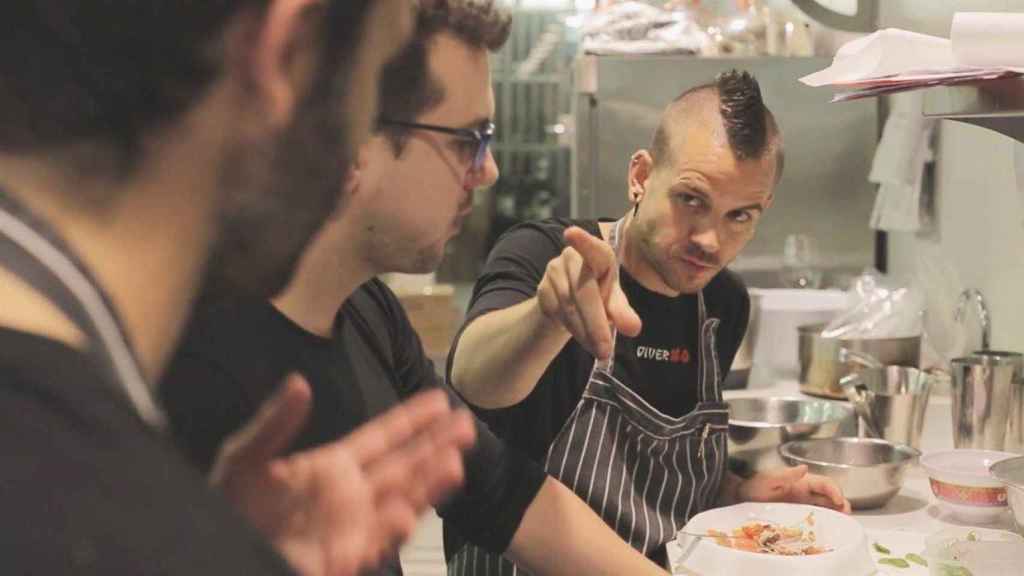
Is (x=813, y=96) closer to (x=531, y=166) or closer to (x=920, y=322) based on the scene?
(x=920, y=322)

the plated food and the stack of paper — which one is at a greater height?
the stack of paper

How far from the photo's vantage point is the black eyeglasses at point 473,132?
1.07 meters

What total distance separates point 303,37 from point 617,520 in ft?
3.80

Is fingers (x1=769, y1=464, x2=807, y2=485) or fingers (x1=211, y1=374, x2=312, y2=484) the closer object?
fingers (x1=211, y1=374, x2=312, y2=484)

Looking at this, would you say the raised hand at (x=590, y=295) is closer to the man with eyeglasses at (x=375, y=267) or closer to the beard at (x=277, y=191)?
the man with eyeglasses at (x=375, y=267)

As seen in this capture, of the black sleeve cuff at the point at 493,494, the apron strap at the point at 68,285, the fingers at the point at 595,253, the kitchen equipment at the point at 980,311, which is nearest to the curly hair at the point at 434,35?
the fingers at the point at 595,253

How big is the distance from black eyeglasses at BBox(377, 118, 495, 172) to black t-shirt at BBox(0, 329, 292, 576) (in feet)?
2.24

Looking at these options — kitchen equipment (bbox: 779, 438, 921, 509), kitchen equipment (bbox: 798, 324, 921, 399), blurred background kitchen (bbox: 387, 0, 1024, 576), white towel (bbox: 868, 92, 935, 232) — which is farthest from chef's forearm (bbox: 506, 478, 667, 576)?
white towel (bbox: 868, 92, 935, 232)

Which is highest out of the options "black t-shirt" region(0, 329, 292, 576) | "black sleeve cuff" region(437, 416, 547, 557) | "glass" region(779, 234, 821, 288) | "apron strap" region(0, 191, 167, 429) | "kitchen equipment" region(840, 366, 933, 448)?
"apron strap" region(0, 191, 167, 429)

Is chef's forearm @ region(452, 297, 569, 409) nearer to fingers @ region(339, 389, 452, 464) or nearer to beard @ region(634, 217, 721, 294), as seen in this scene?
beard @ region(634, 217, 721, 294)

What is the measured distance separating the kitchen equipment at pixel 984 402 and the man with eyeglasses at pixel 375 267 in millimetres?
988

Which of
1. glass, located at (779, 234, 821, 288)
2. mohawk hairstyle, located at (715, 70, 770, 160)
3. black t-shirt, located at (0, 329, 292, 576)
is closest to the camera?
black t-shirt, located at (0, 329, 292, 576)

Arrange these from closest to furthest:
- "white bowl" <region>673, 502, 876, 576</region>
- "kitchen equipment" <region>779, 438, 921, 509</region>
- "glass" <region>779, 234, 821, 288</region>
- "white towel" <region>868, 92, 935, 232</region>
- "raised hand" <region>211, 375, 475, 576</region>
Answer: "raised hand" <region>211, 375, 475, 576</region>
"white bowl" <region>673, 502, 876, 576</region>
"kitchen equipment" <region>779, 438, 921, 509</region>
"white towel" <region>868, 92, 935, 232</region>
"glass" <region>779, 234, 821, 288</region>

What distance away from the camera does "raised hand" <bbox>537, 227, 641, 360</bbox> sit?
3.63 ft
